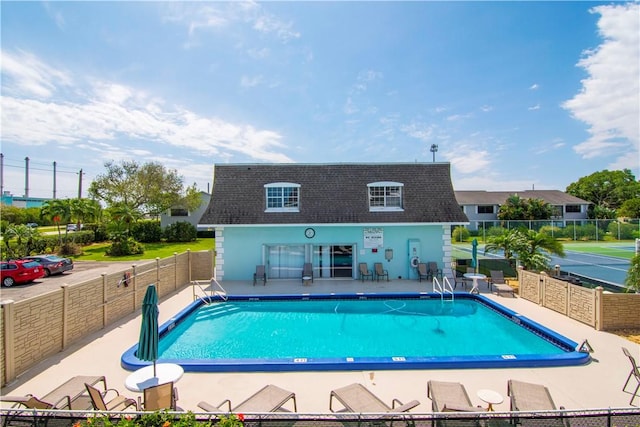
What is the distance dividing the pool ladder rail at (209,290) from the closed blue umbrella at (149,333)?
7608mm

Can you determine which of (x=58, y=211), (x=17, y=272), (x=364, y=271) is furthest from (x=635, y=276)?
(x=58, y=211)

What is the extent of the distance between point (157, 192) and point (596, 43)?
4248 cm

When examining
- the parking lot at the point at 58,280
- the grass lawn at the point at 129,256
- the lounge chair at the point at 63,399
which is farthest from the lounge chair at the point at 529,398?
the grass lawn at the point at 129,256

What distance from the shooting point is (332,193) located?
18422 mm

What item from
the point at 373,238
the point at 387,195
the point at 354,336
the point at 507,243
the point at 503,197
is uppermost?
the point at 503,197

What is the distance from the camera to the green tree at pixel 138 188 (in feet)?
131

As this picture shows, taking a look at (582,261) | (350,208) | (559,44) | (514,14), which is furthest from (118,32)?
(582,261)

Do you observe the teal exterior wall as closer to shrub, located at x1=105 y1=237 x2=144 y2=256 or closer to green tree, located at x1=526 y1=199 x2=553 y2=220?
shrub, located at x1=105 y1=237 x2=144 y2=256

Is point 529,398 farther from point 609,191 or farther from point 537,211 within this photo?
point 609,191

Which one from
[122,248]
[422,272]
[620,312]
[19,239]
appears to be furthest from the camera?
[122,248]

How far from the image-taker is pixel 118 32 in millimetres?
12266

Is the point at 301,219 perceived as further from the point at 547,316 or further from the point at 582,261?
the point at 582,261

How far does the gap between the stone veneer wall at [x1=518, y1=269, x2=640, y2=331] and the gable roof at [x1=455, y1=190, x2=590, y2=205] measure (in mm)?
37338

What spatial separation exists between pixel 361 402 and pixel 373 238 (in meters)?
12.3
